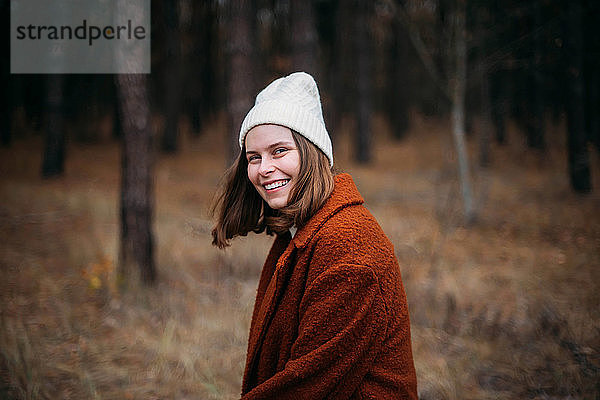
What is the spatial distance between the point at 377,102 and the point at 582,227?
77.1ft

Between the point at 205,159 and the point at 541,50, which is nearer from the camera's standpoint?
the point at 541,50

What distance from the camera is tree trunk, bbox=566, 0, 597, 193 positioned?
8820 mm

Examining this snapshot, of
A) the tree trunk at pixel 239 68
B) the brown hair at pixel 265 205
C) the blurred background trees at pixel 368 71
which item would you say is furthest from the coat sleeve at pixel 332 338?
the tree trunk at pixel 239 68

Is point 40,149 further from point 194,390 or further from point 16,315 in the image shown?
point 194,390

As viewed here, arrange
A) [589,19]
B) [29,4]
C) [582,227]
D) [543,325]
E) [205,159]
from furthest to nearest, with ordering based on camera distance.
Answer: [205,159]
[589,19]
[582,227]
[29,4]
[543,325]

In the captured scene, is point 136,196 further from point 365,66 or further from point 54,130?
point 365,66

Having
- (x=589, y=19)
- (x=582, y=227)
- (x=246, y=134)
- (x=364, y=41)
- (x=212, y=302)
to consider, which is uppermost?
(x=364, y=41)

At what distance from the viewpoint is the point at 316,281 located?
1.55 meters

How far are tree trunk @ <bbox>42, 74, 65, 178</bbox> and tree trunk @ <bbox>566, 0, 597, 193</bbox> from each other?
1194 centimetres

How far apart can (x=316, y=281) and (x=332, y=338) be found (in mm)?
187

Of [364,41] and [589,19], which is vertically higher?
[364,41]

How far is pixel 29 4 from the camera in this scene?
20.7 feet

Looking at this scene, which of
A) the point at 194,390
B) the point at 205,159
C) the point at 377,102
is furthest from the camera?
the point at 377,102

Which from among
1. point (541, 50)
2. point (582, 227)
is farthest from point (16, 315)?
point (541, 50)
